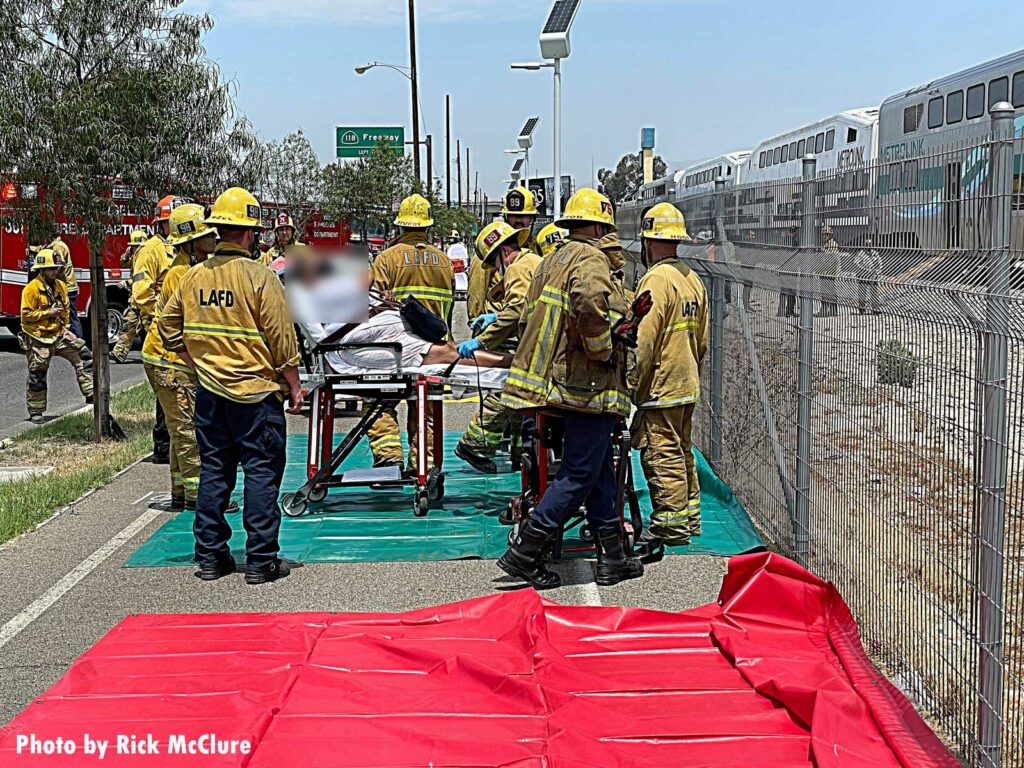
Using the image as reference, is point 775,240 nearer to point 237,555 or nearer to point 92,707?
point 237,555

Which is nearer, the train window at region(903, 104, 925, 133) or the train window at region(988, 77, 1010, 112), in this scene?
the train window at region(988, 77, 1010, 112)

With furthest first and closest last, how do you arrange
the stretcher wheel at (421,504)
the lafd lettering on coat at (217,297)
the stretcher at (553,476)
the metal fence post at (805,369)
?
the stretcher wheel at (421,504)
the stretcher at (553,476)
the lafd lettering on coat at (217,297)
the metal fence post at (805,369)

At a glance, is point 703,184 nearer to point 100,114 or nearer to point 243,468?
point 100,114

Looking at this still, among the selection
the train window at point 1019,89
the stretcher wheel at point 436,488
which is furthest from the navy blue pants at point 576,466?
the train window at point 1019,89

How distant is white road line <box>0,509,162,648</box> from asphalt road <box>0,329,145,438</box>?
5958mm

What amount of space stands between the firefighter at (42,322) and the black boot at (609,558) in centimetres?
929

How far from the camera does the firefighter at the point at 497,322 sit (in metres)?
8.11

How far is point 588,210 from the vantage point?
267 inches

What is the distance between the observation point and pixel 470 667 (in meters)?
5.07

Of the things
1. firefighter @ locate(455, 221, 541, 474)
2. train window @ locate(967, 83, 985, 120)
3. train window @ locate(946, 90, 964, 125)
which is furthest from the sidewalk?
train window @ locate(946, 90, 964, 125)

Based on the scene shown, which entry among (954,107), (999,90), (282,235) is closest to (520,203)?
(282,235)

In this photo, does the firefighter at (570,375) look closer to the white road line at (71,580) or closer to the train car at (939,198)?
the train car at (939,198)

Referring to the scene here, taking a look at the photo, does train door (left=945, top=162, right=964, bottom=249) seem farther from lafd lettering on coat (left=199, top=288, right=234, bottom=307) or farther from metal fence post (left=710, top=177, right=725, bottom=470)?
metal fence post (left=710, top=177, right=725, bottom=470)

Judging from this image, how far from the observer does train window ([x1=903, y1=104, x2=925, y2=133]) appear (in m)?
25.0
